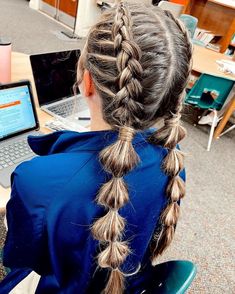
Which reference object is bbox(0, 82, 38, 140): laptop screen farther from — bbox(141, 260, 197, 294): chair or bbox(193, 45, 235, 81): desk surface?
bbox(193, 45, 235, 81): desk surface

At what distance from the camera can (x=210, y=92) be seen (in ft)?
7.96

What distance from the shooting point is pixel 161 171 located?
24.5 inches

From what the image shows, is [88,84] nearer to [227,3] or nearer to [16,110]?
[16,110]

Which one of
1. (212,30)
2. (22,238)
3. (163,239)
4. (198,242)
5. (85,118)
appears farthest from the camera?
(212,30)

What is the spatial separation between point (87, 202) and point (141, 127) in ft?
0.62

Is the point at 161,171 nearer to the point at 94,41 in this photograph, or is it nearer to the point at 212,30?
the point at 94,41

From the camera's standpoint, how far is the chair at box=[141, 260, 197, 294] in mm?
624

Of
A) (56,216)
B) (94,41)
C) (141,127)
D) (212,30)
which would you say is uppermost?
(94,41)

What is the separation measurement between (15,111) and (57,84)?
34 cm

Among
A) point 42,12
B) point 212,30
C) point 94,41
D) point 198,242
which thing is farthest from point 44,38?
point 94,41

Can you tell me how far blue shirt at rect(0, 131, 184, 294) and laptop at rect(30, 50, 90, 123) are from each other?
0.60 m

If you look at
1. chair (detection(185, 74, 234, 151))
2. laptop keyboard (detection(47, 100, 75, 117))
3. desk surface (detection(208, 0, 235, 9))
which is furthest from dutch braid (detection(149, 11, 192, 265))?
desk surface (detection(208, 0, 235, 9))

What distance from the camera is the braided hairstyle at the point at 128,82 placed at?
1.73 feet

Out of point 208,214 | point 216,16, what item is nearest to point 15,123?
point 208,214
